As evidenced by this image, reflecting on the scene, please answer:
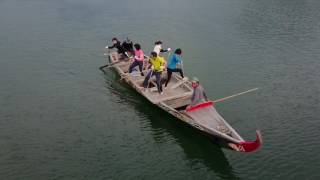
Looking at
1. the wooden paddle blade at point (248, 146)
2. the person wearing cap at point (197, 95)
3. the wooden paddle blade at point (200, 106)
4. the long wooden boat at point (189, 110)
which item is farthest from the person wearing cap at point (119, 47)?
the wooden paddle blade at point (248, 146)

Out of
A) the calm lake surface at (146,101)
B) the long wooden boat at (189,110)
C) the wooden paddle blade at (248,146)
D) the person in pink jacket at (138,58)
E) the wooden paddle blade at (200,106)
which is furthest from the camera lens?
the person in pink jacket at (138,58)

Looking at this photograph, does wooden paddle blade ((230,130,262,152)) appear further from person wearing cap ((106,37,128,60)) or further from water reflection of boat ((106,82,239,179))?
person wearing cap ((106,37,128,60))

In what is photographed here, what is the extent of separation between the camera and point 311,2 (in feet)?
165

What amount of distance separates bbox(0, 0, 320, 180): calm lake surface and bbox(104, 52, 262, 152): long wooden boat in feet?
2.71

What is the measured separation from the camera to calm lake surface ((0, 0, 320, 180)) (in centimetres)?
1661

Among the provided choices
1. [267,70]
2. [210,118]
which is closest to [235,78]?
[267,70]

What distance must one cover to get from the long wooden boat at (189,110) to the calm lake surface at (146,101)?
0.83 m

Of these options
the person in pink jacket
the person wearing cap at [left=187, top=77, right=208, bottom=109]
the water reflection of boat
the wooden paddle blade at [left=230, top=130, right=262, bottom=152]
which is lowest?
the water reflection of boat

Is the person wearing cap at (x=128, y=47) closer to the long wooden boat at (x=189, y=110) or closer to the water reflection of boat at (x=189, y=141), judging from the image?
the long wooden boat at (x=189, y=110)

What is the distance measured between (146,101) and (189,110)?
4059 millimetres

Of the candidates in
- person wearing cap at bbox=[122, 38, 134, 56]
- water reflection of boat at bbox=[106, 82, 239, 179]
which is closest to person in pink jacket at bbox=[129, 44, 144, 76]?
person wearing cap at bbox=[122, 38, 134, 56]

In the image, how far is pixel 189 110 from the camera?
18.4 m

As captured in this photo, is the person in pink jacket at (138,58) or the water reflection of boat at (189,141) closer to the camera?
the water reflection of boat at (189,141)

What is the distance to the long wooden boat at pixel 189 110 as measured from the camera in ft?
52.1
